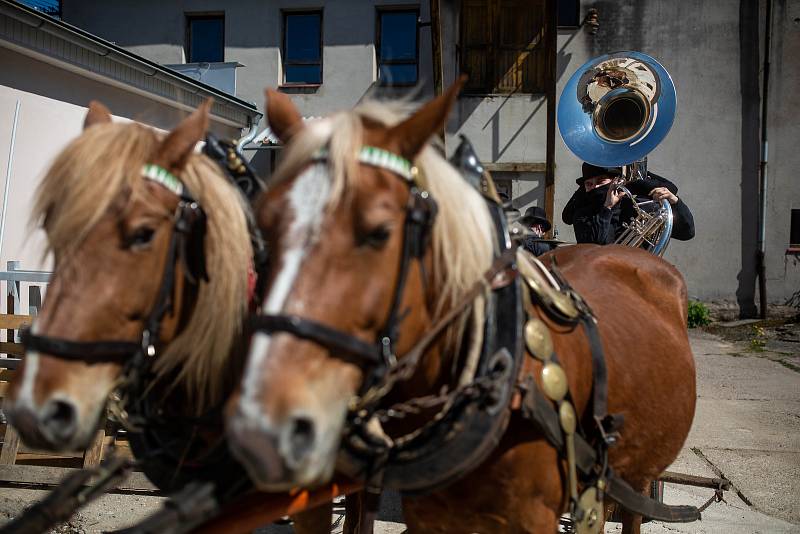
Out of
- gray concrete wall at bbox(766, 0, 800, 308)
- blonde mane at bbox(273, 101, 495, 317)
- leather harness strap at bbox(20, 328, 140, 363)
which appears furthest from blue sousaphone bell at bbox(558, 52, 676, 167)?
gray concrete wall at bbox(766, 0, 800, 308)

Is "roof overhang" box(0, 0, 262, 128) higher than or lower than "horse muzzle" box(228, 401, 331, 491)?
higher

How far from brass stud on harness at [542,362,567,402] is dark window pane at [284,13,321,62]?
36.1 feet

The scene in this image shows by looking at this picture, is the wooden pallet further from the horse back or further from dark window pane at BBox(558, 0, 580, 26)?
dark window pane at BBox(558, 0, 580, 26)

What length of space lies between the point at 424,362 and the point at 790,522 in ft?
9.81

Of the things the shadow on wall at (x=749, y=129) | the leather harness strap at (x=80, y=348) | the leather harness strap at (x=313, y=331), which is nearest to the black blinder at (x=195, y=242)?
the leather harness strap at (x=80, y=348)

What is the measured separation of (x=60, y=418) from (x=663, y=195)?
3746 mm

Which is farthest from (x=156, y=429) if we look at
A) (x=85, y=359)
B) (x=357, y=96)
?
(x=357, y=96)

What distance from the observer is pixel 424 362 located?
1.60 m

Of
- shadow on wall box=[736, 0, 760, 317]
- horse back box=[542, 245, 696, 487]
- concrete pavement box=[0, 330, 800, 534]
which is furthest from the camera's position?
shadow on wall box=[736, 0, 760, 317]

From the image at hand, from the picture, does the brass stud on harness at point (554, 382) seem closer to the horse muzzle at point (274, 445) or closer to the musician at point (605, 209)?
the horse muzzle at point (274, 445)

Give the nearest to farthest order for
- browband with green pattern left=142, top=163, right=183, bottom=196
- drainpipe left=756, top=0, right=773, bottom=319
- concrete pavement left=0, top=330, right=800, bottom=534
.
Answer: browband with green pattern left=142, top=163, right=183, bottom=196 → concrete pavement left=0, top=330, right=800, bottom=534 → drainpipe left=756, top=0, right=773, bottom=319

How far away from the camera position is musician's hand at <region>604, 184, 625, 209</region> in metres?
4.09

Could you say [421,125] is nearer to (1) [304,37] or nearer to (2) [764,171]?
(2) [764,171]

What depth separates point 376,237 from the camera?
52.6 inches
